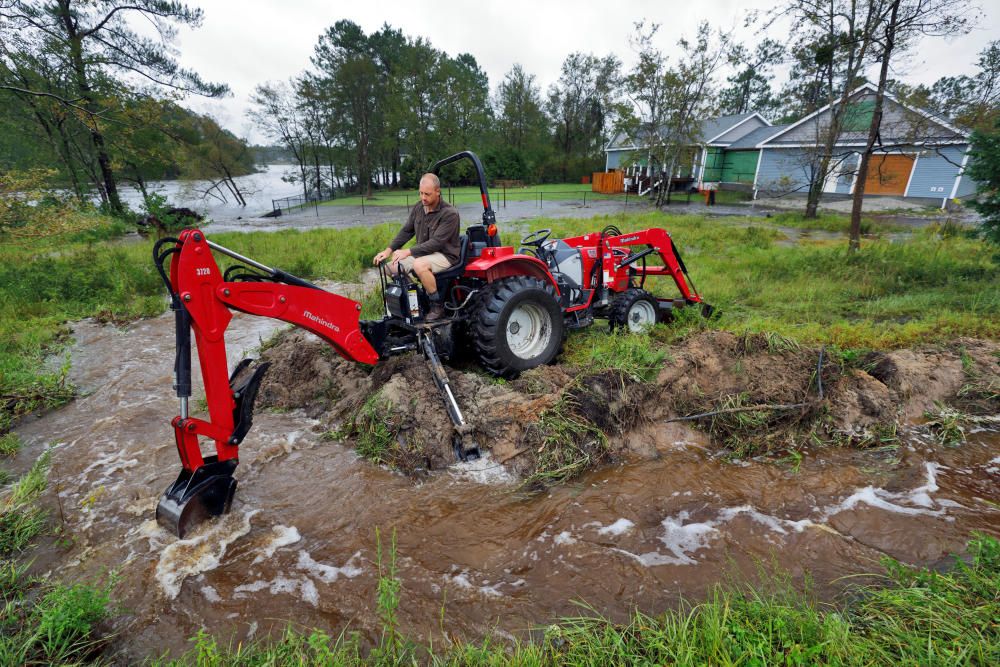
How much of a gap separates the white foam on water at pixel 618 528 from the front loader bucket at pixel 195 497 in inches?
92.9

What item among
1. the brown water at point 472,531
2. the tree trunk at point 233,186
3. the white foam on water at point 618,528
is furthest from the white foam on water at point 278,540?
the tree trunk at point 233,186

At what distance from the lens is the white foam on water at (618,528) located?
9.82 feet

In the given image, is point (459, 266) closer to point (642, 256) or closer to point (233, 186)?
point (642, 256)

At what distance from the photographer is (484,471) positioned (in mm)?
3578

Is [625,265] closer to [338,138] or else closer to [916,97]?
[916,97]

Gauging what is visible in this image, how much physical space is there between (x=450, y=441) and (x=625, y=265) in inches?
128

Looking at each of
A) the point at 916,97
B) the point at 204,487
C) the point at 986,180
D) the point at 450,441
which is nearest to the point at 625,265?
the point at 450,441

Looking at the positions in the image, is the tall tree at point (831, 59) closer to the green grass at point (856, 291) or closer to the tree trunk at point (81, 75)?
the green grass at point (856, 291)

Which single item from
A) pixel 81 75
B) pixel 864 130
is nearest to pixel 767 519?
pixel 864 130

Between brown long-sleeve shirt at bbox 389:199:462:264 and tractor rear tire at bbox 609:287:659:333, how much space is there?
2.27 m

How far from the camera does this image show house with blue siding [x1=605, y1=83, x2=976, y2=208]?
679 inches

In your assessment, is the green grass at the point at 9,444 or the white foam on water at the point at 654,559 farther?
the green grass at the point at 9,444

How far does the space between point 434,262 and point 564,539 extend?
2.52 meters

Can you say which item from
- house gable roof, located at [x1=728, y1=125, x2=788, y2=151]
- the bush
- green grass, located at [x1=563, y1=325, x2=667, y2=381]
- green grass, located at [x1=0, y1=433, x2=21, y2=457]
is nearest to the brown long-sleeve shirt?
green grass, located at [x1=563, y1=325, x2=667, y2=381]
